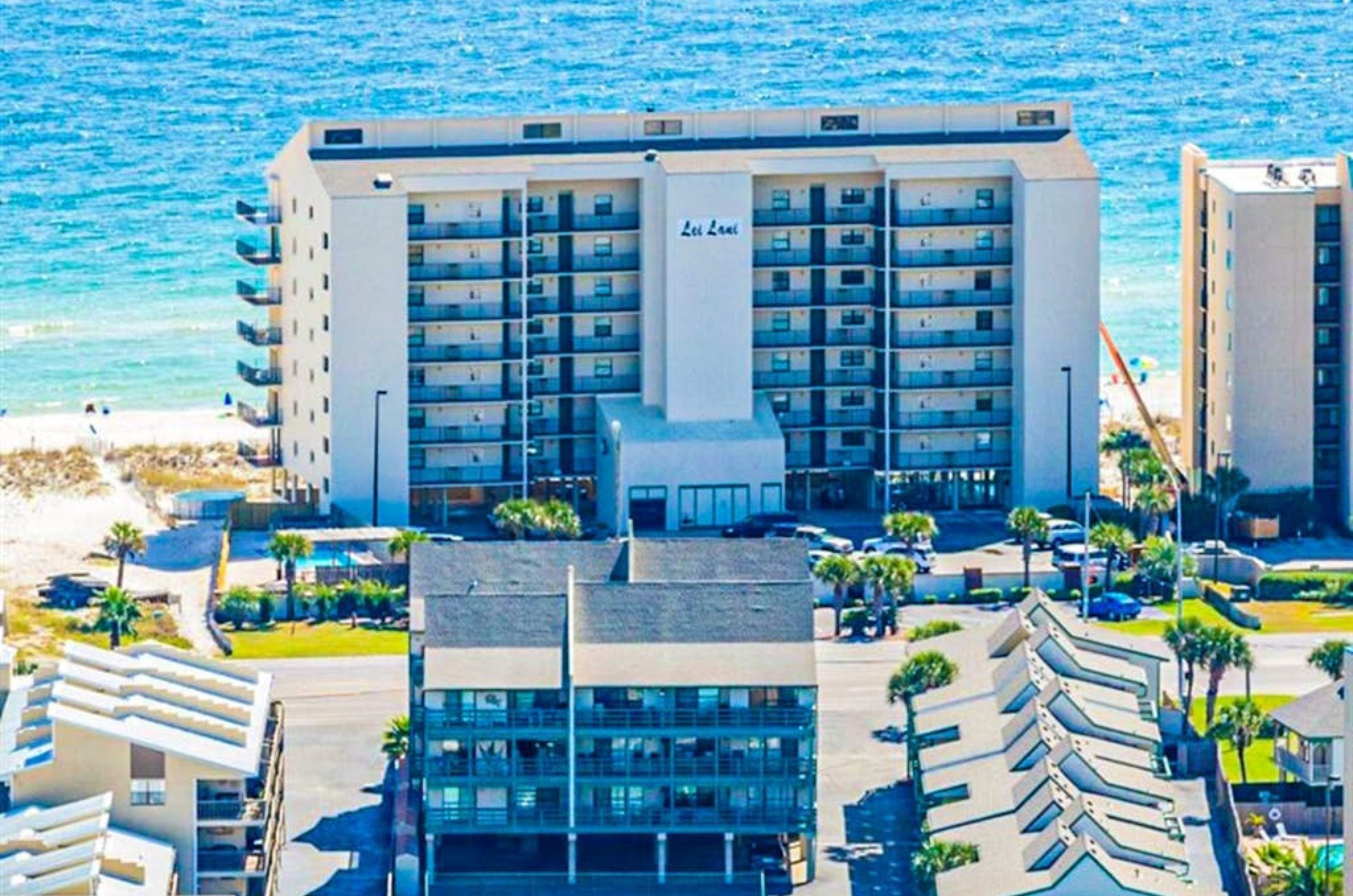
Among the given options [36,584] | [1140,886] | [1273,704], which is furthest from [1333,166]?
[1140,886]

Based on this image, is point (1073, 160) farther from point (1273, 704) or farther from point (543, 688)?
point (543, 688)

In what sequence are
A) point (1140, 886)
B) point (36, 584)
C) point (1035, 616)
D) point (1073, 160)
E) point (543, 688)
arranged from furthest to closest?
point (1073, 160) → point (36, 584) → point (1035, 616) → point (543, 688) → point (1140, 886)

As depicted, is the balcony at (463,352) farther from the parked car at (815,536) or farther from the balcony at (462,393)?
the parked car at (815,536)

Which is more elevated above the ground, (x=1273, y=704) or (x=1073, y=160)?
(x=1073, y=160)

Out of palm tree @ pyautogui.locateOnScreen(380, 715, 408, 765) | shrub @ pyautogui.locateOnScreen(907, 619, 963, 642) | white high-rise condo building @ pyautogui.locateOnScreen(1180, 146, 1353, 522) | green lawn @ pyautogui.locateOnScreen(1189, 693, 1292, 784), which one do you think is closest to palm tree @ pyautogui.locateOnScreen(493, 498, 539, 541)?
shrub @ pyautogui.locateOnScreen(907, 619, 963, 642)

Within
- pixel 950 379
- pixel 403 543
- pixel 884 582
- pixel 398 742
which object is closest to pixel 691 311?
pixel 950 379

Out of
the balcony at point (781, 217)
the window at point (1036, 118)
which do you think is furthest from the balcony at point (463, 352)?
the window at point (1036, 118)

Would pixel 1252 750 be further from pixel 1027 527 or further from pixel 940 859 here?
pixel 1027 527
